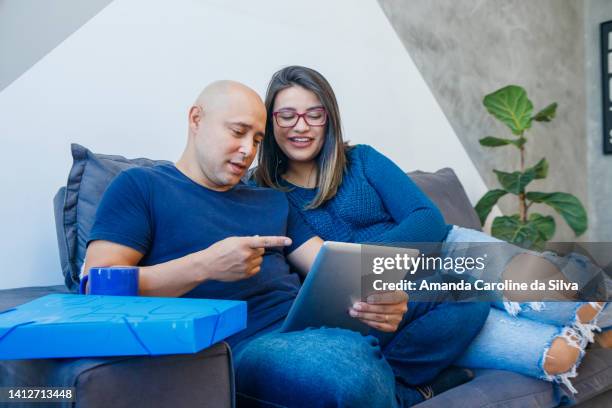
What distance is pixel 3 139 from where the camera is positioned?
152cm

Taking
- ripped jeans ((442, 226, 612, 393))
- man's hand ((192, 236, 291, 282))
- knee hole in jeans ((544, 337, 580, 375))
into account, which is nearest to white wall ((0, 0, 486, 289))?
man's hand ((192, 236, 291, 282))

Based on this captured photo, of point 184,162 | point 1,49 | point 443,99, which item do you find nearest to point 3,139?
point 1,49

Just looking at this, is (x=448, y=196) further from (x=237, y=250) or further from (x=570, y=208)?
(x=237, y=250)

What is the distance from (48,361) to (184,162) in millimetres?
650

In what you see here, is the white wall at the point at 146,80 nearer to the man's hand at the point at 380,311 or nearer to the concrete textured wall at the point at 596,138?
the man's hand at the point at 380,311

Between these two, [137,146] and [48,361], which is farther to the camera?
[137,146]

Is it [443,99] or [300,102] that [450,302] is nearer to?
[300,102]

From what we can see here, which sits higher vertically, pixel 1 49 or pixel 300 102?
pixel 1 49

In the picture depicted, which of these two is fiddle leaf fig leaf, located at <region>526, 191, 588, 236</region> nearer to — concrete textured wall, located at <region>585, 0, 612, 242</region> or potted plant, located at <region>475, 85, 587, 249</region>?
potted plant, located at <region>475, 85, 587, 249</region>

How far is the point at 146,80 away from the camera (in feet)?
5.95

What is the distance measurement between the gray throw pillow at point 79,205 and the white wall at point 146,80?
0.18 metres

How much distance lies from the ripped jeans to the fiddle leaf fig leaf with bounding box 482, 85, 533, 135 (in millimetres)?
1613

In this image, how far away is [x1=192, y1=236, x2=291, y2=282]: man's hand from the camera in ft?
3.47

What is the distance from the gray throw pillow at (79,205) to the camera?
1.41m
